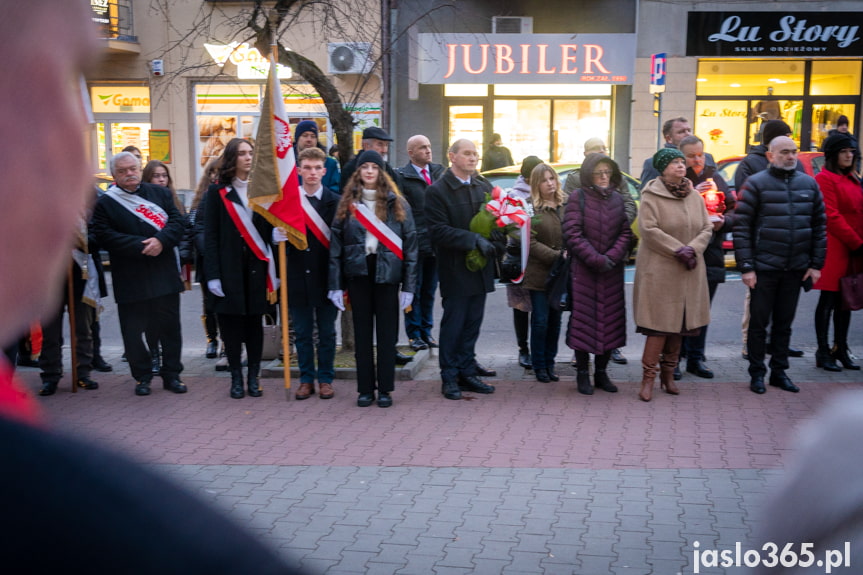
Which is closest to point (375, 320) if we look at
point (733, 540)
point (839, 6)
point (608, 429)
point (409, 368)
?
point (409, 368)

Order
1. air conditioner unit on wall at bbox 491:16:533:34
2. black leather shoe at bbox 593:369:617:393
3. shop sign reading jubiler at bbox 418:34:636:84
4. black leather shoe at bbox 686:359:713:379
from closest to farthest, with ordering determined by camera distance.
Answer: black leather shoe at bbox 593:369:617:393, black leather shoe at bbox 686:359:713:379, shop sign reading jubiler at bbox 418:34:636:84, air conditioner unit on wall at bbox 491:16:533:34

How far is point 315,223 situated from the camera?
778 centimetres

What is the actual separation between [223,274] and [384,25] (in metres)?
4.68

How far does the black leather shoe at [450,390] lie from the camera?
779 cm

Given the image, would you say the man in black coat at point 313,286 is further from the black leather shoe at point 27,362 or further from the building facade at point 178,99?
the building facade at point 178,99

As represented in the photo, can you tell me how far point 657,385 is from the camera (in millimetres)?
8281

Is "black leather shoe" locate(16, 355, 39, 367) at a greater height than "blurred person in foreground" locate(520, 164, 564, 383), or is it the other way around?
"blurred person in foreground" locate(520, 164, 564, 383)

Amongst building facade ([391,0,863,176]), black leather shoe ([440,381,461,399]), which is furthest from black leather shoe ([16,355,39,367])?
building facade ([391,0,863,176])

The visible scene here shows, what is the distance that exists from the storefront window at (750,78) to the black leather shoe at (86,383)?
60.0 feet

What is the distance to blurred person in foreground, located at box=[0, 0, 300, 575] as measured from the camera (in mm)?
474

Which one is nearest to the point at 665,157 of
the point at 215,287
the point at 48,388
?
the point at 215,287

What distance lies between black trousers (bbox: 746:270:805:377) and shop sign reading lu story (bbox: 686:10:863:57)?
622 inches

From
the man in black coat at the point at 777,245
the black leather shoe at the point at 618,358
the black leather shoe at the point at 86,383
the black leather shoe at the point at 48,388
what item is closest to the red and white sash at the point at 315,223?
the black leather shoe at the point at 86,383

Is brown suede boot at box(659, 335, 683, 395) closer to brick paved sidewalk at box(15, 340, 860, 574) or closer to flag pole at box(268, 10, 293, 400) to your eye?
brick paved sidewalk at box(15, 340, 860, 574)
